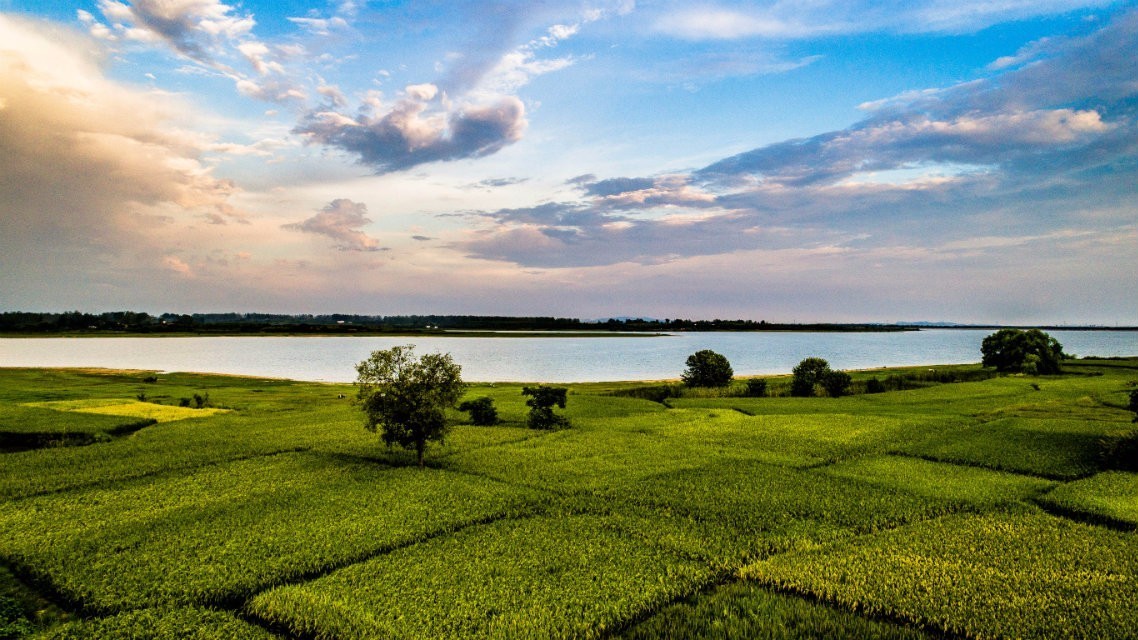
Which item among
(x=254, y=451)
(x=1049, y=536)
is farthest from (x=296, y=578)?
(x=1049, y=536)

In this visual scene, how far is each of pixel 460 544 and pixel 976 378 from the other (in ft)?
251

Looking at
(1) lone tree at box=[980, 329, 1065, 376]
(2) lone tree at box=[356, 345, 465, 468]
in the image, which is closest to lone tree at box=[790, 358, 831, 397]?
(1) lone tree at box=[980, 329, 1065, 376]

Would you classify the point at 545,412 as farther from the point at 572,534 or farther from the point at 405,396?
the point at 572,534

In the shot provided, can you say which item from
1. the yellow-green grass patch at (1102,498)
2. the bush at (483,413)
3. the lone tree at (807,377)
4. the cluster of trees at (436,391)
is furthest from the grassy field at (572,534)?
the lone tree at (807,377)

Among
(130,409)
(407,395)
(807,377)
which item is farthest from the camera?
(807,377)

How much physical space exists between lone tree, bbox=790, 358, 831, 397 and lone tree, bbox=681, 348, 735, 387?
297 inches

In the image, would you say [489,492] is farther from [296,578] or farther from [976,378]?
[976,378]

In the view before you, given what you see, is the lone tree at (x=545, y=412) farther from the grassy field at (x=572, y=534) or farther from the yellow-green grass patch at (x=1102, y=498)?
the yellow-green grass patch at (x=1102, y=498)

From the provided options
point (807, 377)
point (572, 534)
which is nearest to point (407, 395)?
point (572, 534)

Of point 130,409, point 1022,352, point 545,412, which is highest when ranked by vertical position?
point 1022,352

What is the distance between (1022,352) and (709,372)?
4762 cm

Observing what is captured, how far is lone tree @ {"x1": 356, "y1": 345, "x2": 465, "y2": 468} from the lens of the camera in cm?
2597

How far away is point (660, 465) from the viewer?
25.6 metres

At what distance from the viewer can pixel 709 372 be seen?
64875mm
